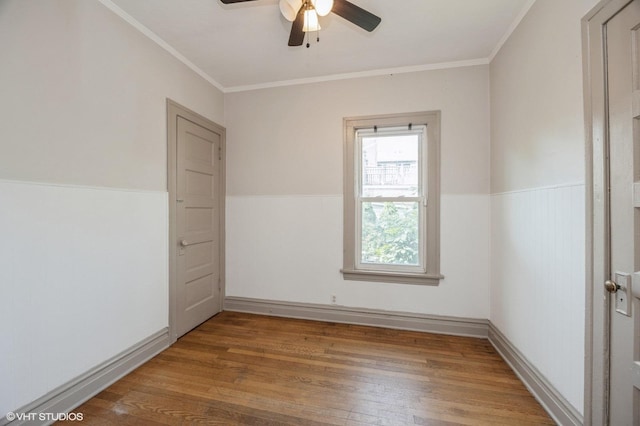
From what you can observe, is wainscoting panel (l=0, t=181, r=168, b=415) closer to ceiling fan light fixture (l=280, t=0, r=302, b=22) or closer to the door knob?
ceiling fan light fixture (l=280, t=0, r=302, b=22)

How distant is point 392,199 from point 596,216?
64.7 inches

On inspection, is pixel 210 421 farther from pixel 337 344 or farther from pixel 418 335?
pixel 418 335

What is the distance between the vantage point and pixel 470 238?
2.61 m

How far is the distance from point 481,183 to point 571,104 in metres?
1.20

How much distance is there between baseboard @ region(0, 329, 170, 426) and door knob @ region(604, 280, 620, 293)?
303 centimetres

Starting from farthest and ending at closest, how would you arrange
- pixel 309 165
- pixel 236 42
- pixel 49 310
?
1. pixel 309 165
2. pixel 236 42
3. pixel 49 310

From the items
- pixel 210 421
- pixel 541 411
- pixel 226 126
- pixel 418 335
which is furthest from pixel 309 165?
pixel 541 411

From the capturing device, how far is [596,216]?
1278mm

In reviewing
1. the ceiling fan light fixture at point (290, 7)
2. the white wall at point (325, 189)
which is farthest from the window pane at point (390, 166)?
the ceiling fan light fixture at point (290, 7)

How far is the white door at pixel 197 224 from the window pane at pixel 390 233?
174 centimetres

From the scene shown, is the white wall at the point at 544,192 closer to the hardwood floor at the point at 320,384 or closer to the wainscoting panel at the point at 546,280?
the wainscoting panel at the point at 546,280

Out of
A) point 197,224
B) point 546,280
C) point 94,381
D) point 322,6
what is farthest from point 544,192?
point 94,381

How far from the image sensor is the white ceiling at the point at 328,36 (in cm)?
191

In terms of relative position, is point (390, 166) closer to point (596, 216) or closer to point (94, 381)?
point (596, 216)
